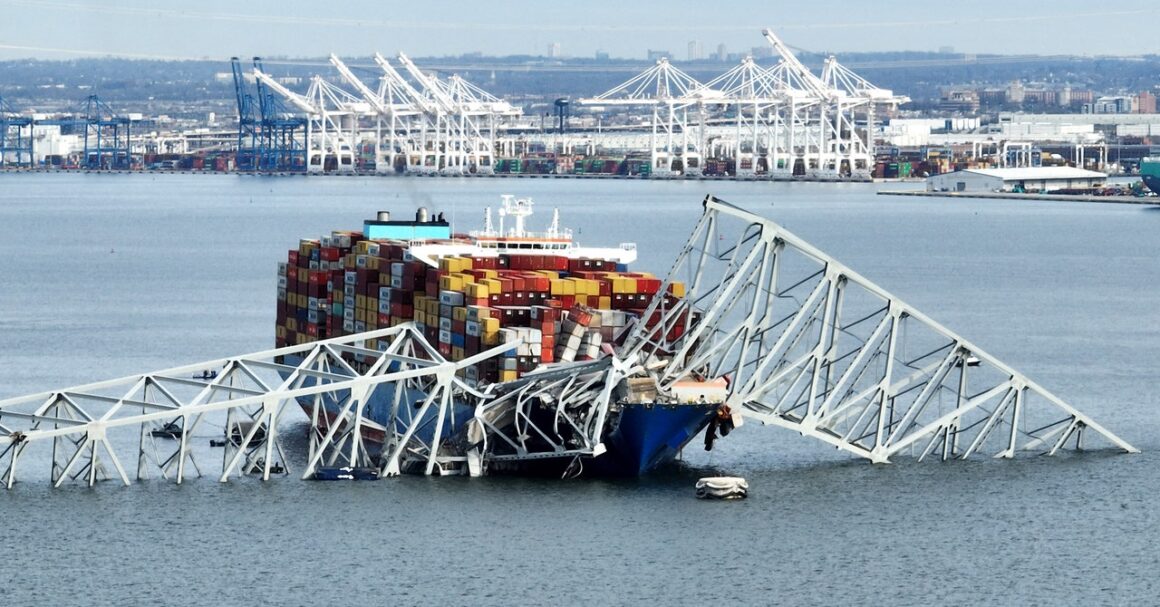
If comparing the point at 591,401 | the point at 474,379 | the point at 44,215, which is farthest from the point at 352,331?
the point at 44,215

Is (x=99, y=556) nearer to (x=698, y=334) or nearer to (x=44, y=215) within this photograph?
(x=698, y=334)

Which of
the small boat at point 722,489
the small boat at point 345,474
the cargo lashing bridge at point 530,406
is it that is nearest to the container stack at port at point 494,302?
the cargo lashing bridge at point 530,406

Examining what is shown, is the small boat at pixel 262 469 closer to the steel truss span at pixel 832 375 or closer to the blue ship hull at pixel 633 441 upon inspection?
the blue ship hull at pixel 633 441

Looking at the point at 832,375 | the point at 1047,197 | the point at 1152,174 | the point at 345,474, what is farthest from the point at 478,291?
the point at 1047,197

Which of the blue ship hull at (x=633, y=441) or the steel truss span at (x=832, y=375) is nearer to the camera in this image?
the blue ship hull at (x=633, y=441)

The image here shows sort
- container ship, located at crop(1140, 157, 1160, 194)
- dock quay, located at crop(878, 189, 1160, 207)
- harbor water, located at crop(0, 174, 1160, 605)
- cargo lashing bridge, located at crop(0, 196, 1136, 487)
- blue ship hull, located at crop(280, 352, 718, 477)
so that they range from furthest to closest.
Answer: dock quay, located at crop(878, 189, 1160, 207)
container ship, located at crop(1140, 157, 1160, 194)
blue ship hull, located at crop(280, 352, 718, 477)
cargo lashing bridge, located at crop(0, 196, 1136, 487)
harbor water, located at crop(0, 174, 1160, 605)

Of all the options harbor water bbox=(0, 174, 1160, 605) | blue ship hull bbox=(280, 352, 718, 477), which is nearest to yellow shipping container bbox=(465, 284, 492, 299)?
blue ship hull bbox=(280, 352, 718, 477)

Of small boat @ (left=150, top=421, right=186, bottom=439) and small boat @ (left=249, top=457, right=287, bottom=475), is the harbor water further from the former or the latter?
small boat @ (left=150, top=421, right=186, bottom=439)
